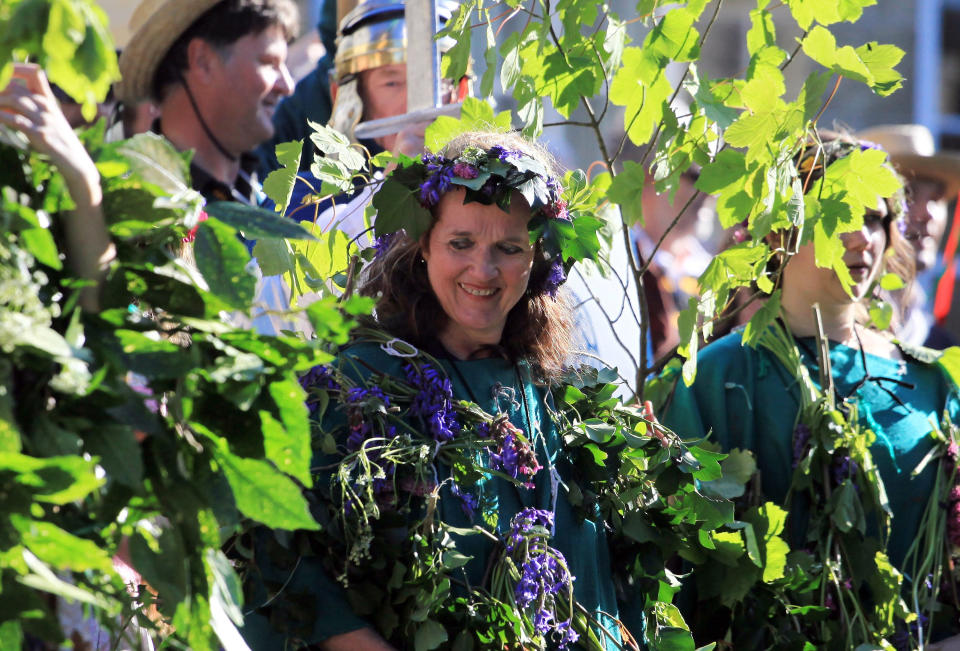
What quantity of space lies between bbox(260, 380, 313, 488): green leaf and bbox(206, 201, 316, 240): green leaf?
181 millimetres

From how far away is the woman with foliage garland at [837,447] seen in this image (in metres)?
2.67

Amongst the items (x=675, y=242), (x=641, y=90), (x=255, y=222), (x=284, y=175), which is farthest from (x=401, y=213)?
(x=675, y=242)

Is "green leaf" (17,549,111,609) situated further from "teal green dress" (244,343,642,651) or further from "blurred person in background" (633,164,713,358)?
"blurred person in background" (633,164,713,358)

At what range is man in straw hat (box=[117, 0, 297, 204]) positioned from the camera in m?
3.96

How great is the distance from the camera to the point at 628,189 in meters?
2.43

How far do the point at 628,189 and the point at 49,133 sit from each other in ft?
4.11

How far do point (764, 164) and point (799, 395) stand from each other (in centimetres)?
75

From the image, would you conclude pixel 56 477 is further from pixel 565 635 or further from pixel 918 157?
pixel 918 157

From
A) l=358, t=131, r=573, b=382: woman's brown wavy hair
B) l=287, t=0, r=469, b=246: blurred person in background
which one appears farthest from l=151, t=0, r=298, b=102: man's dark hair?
l=358, t=131, r=573, b=382: woman's brown wavy hair

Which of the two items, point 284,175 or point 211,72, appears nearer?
point 284,175

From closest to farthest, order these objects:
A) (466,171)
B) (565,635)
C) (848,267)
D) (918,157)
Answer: (565,635) → (466,171) → (848,267) → (918,157)

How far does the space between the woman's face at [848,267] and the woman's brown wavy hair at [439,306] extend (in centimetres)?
82

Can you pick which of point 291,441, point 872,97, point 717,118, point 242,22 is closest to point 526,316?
point 717,118

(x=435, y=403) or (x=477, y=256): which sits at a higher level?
(x=477, y=256)
